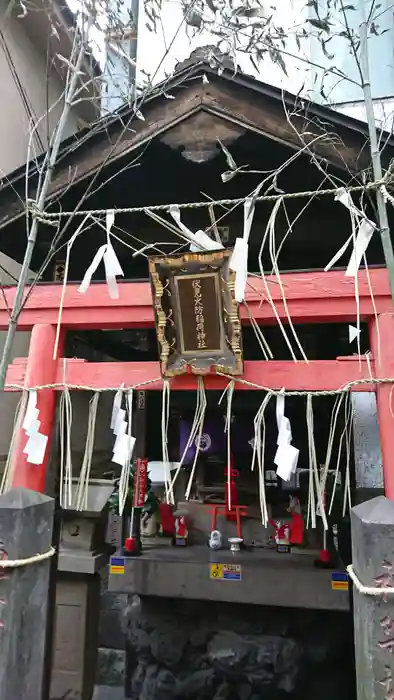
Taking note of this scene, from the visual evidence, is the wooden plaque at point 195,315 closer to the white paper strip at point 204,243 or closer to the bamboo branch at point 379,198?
the white paper strip at point 204,243

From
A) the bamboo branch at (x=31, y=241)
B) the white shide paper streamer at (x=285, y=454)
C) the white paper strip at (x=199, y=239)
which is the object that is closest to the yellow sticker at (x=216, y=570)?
the white shide paper streamer at (x=285, y=454)

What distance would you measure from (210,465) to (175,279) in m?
3.20

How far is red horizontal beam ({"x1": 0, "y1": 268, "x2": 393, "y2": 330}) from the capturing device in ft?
8.77

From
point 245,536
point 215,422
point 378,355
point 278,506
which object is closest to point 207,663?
point 245,536

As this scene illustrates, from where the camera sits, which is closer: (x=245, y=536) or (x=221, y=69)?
(x=221, y=69)

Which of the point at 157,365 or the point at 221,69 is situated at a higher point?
the point at 221,69

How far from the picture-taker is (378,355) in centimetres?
253

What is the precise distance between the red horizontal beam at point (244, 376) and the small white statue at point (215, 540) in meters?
2.73

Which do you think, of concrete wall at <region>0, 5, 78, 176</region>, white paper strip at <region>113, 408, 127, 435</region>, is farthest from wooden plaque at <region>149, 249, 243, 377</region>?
concrete wall at <region>0, 5, 78, 176</region>

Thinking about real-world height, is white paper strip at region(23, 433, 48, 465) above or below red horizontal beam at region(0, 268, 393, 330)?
below

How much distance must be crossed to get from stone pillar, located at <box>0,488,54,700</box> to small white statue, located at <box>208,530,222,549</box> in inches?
103

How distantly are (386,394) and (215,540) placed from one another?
10.0 ft

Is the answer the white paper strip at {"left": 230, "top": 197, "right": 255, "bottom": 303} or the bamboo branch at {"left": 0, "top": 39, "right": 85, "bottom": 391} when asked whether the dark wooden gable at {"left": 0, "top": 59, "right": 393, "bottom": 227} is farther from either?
the white paper strip at {"left": 230, "top": 197, "right": 255, "bottom": 303}

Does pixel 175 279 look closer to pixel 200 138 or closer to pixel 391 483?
pixel 200 138
